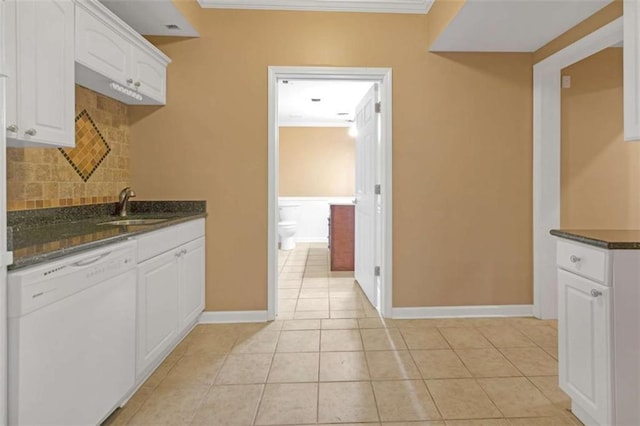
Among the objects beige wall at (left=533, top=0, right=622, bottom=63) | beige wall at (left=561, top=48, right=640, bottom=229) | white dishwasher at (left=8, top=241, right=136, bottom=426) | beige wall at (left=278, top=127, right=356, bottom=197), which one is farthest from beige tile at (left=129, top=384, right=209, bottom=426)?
beige wall at (left=278, top=127, right=356, bottom=197)

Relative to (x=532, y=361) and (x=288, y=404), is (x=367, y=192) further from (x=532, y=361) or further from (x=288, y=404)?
(x=288, y=404)

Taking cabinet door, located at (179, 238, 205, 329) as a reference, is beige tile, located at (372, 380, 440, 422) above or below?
below

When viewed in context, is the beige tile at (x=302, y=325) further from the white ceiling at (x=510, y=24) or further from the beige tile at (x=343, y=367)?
the white ceiling at (x=510, y=24)

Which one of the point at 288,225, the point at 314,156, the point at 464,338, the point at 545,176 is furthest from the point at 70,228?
the point at 314,156

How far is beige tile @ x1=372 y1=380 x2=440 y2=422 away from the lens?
167 centimetres

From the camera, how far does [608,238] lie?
1.43 m

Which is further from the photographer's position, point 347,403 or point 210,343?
point 210,343

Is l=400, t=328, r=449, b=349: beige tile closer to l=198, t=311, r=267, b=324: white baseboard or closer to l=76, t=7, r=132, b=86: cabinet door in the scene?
l=198, t=311, r=267, b=324: white baseboard

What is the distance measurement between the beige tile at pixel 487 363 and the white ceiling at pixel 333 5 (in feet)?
8.46

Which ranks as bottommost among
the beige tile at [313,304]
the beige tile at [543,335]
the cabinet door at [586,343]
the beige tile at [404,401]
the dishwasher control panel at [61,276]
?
the beige tile at [404,401]

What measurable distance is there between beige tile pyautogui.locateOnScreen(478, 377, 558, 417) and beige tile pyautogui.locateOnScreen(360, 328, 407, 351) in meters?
0.59

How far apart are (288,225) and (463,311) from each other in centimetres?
378

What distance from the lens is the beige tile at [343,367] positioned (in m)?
2.01

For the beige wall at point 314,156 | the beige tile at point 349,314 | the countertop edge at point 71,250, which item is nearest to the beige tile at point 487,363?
the beige tile at point 349,314
